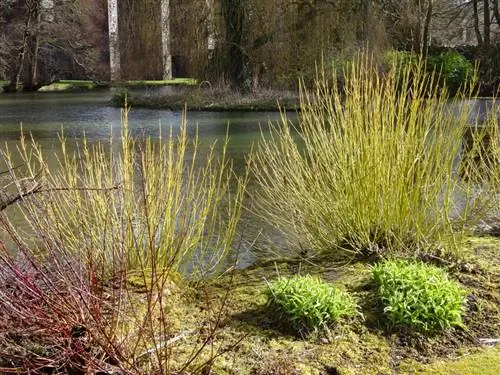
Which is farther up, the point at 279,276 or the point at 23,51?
the point at 23,51

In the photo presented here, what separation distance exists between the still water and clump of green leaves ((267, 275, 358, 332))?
5450 mm

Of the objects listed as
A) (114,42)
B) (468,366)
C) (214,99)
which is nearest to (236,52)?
(214,99)

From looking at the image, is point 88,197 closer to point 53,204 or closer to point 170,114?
point 53,204

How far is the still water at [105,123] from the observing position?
11.0m

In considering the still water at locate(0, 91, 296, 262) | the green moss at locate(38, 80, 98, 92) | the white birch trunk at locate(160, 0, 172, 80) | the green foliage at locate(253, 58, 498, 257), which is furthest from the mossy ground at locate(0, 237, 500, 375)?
the green moss at locate(38, 80, 98, 92)

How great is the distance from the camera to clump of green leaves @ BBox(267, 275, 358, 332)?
2.96m

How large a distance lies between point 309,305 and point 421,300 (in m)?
0.55

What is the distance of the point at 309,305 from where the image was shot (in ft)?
9.69

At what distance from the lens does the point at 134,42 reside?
22.9 metres

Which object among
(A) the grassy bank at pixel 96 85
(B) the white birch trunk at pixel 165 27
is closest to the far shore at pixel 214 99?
(B) the white birch trunk at pixel 165 27

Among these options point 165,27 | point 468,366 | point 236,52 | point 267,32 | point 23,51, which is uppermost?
point 165,27

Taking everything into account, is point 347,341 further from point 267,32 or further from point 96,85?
point 96,85

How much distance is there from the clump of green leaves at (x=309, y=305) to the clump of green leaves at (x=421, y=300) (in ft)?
0.63

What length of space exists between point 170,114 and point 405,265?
13.6 m
